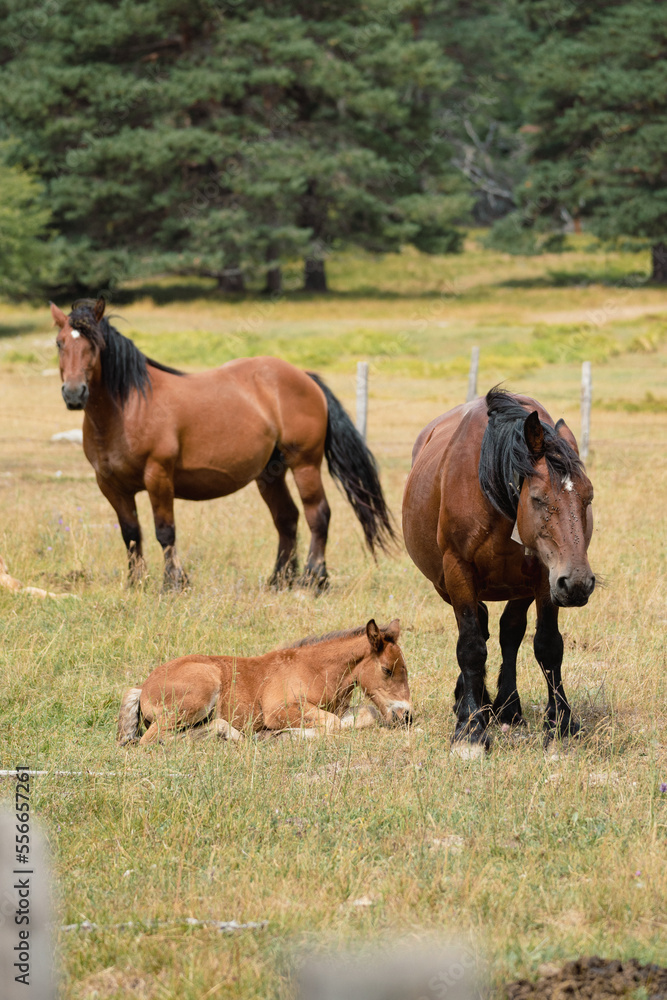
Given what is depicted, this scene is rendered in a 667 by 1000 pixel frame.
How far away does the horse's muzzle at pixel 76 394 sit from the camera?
759cm

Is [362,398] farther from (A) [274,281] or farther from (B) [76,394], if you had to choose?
(A) [274,281]

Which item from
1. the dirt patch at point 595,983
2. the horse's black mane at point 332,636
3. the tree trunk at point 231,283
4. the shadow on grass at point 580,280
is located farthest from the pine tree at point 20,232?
the dirt patch at point 595,983

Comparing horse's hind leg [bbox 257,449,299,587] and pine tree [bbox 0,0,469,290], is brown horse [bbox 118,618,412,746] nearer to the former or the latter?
horse's hind leg [bbox 257,449,299,587]

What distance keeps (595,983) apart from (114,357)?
619 centimetres

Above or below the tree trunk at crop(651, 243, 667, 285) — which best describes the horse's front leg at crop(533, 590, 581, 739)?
below

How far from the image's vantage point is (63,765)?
463cm

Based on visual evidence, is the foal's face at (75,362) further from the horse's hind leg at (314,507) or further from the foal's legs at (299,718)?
the foal's legs at (299,718)

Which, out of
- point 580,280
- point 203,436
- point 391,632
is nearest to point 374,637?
point 391,632

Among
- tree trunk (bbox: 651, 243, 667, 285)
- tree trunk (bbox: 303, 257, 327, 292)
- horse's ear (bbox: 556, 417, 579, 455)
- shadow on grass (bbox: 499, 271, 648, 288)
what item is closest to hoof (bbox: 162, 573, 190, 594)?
horse's ear (bbox: 556, 417, 579, 455)

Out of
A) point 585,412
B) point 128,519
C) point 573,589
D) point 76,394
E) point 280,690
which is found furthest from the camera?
point 585,412

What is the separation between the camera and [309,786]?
4379mm

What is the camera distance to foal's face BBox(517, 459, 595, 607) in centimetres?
414

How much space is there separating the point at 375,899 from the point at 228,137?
3652 cm

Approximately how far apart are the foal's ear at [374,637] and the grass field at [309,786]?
423 mm
